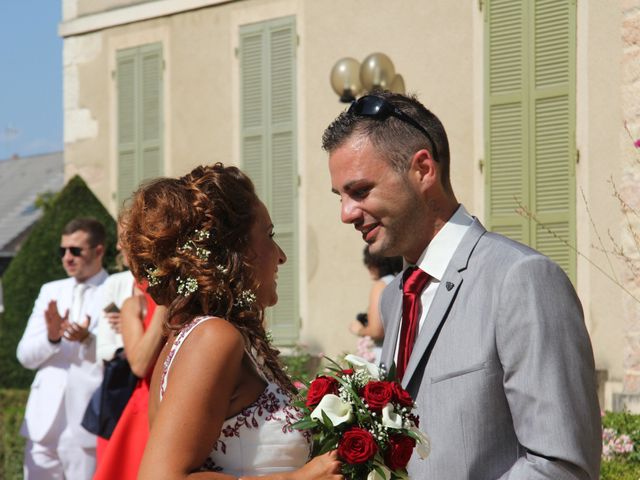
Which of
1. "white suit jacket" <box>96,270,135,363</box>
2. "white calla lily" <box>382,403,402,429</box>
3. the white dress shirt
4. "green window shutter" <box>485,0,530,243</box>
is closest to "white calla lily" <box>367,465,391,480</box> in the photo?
"white calla lily" <box>382,403,402,429</box>

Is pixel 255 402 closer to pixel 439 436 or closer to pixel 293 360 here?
pixel 439 436

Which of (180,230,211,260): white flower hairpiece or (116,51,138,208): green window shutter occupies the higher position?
(116,51,138,208): green window shutter

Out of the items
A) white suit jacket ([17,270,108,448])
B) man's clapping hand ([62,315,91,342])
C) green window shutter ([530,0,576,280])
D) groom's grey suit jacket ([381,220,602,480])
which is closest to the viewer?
groom's grey suit jacket ([381,220,602,480])

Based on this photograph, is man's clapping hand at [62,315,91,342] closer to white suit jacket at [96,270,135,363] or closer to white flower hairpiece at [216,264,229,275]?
white suit jacket at [96,270,135,363]

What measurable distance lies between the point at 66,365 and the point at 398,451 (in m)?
5.23

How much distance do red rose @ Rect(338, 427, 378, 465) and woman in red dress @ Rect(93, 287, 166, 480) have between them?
2.13 meters

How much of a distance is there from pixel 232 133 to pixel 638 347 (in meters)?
5.43

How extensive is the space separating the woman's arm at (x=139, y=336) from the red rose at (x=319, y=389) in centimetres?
279

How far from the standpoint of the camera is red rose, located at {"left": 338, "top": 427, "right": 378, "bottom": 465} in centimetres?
262

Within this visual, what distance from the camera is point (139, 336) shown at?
227 inches

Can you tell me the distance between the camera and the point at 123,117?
1348cm

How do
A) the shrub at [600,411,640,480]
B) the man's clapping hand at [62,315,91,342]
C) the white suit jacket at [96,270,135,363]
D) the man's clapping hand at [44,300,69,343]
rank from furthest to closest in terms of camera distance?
1. the man's clapping hand at [44,300,69,343]
2. the man's clapping hand at [62,315,91,342]
3. the white suit jacket at [96,270,135,363]
4. the shrub at [600,411,640,480]

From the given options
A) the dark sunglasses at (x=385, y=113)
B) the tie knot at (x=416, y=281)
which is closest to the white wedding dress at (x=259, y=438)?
the tie knot at (x=416, y=281)

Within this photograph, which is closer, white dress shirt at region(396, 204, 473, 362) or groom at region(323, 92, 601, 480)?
groom at region(323, 92, 601, 480)
